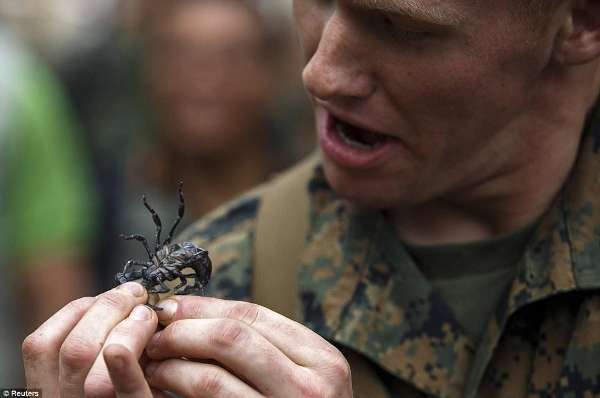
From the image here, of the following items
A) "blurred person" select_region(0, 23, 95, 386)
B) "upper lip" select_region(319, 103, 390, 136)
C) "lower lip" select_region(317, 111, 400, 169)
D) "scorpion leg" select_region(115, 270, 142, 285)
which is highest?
"upper lip" select_region(319, 103, 390, 136)

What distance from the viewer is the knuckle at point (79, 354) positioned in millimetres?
2500

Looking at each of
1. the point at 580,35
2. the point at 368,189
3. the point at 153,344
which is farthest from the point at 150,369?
the point at 580,35

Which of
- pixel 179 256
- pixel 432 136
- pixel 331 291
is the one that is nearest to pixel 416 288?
pixel 331 291

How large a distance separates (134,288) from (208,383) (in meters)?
0.32

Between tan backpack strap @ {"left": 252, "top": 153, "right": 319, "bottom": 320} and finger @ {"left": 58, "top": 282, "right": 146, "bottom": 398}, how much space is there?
2.75 feet

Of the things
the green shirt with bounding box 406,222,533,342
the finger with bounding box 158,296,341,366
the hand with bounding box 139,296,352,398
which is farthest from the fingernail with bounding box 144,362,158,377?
the green shirt with bounding box 406,222,533,342

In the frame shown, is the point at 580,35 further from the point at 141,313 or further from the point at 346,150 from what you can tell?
the point at 141,313

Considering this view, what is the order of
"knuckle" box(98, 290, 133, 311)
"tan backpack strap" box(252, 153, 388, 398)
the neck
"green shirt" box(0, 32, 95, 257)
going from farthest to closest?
1. "green shirt" box(0, 32, 95, 257)
2. "tan backpack strap" box(252, 153, 388, 398)
3. the neck
4. "knuckle" box(98, 290, 133, 311)

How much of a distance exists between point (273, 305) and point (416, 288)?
0.44m

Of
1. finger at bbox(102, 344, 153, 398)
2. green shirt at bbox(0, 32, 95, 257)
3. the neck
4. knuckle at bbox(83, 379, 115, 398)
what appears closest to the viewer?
finger at bbox(102, 344, 153, 398)

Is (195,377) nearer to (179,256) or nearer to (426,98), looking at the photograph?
(179,256)

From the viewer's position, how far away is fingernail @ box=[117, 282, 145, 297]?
8.67 feet

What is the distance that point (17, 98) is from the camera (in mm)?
5637

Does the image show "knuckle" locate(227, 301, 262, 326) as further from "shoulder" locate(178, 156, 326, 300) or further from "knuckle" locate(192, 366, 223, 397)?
"shoulder" locate(178, 156, 326, 300)
